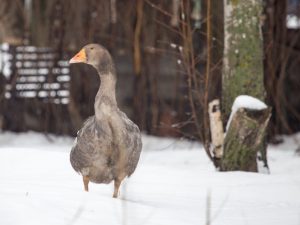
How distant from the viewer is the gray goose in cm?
593

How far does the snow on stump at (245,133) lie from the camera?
8109mm

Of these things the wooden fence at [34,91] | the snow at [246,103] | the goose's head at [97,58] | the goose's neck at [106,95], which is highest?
the goose's head at [97,58]

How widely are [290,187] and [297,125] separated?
718cm

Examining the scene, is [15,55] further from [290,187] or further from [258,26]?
[290,187]

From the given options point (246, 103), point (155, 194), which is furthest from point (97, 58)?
point (246, 103)

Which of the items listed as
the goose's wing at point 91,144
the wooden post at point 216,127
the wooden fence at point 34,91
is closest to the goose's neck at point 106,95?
the goose's wing at point 91,144

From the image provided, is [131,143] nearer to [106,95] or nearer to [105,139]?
[105,139]

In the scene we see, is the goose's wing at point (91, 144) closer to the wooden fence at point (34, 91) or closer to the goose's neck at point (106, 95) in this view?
the goose's neck at point (106, 95)

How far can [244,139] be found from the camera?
8.27 metres

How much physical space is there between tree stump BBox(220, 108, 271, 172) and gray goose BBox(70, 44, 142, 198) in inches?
87.3

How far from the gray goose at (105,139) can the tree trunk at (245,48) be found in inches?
101

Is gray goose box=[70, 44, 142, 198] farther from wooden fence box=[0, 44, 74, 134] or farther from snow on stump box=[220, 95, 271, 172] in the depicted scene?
wooden fence box=[0, 44, 74, 134]

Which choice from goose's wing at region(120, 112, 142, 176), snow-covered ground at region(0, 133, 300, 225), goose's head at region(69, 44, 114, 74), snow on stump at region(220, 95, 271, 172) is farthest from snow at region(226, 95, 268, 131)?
goose's head at region(69, 44, 114, 74)

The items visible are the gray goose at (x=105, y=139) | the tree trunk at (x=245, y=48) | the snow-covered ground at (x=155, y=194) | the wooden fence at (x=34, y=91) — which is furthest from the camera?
the wooden fence at (x=34, y=91)
